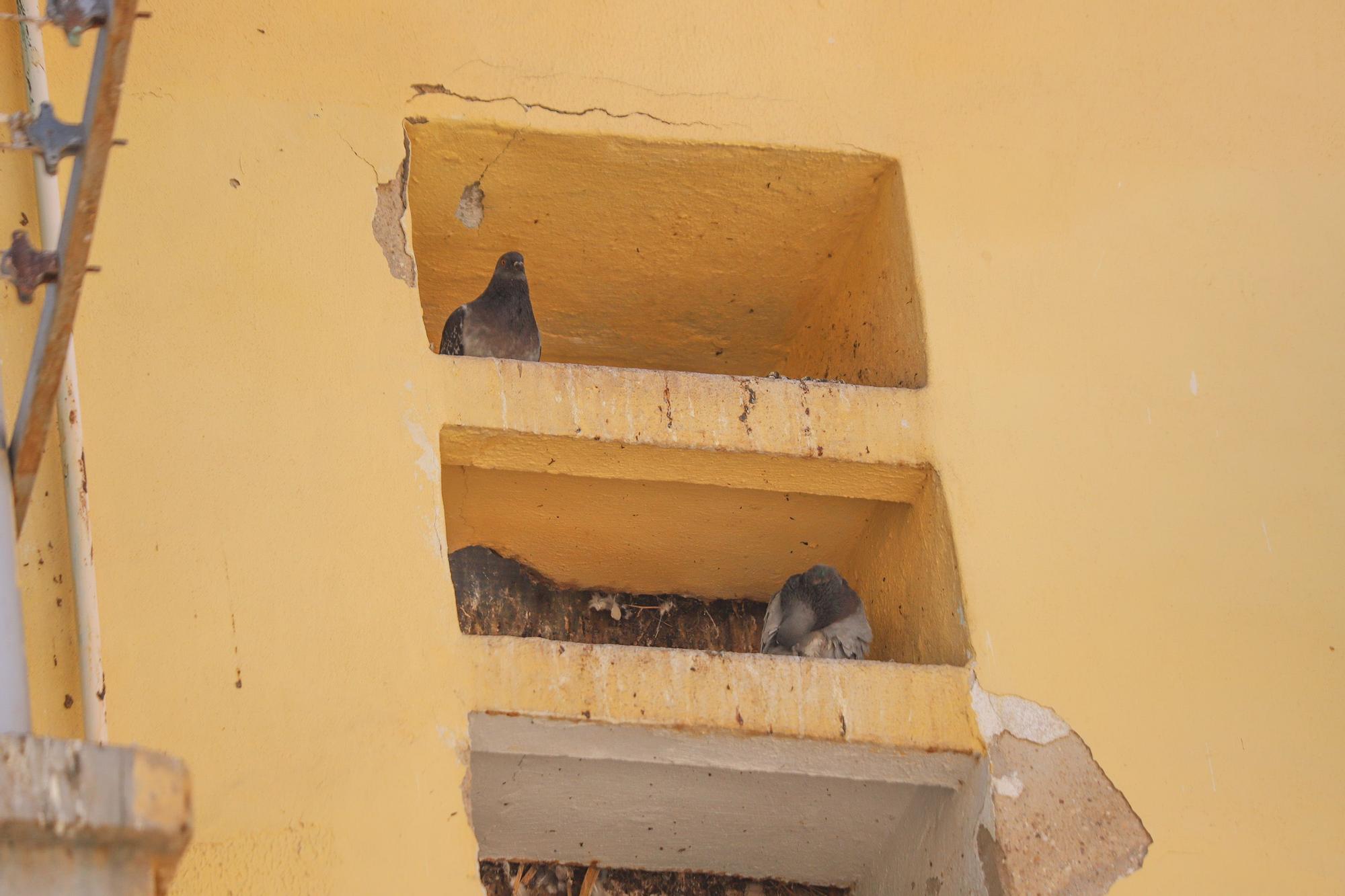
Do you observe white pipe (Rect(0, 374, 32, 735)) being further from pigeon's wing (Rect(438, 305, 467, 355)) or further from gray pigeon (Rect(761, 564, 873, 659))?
pigeon's wing (Rect(438, 305, 467, 355))

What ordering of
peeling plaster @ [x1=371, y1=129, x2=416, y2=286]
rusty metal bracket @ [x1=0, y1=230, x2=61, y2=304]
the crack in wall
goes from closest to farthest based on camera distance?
rusty metal bracket @ [x1=0, y1=230, x2=61, y2=304] → peeling plaster @ [x1=371, y1=129, x2=416, y2=286] → the crack in wall

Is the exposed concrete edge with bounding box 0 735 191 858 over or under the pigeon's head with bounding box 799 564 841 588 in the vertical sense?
under

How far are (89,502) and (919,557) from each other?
2108 mm

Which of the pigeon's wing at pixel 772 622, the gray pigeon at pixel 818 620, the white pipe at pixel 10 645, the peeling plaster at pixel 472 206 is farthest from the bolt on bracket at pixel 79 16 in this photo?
the pigeon's wing at pixel 772 622

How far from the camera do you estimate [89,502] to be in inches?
134

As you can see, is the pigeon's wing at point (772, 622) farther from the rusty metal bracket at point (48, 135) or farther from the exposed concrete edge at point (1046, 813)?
the rusty metal bracket at point (48, 135)

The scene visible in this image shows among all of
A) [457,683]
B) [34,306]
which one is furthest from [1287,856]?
[34,306]

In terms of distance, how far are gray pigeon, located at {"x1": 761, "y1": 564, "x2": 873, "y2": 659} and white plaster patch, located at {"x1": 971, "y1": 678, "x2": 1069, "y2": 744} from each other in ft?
1.84

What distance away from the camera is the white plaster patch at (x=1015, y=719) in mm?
3518

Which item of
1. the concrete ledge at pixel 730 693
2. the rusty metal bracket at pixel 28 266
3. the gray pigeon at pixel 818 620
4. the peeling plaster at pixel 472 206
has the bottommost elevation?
the concrete ledge at pixel 730 693

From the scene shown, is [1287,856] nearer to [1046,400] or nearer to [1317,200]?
[1046,400]

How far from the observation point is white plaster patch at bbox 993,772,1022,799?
3.44 metres

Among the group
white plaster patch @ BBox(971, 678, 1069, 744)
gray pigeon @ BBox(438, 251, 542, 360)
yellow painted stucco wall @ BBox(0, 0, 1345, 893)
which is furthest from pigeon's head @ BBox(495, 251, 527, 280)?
white plaster patch @ BBox(971, 678, 1069, 744)

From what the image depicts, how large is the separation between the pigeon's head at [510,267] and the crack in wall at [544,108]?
616 mm
